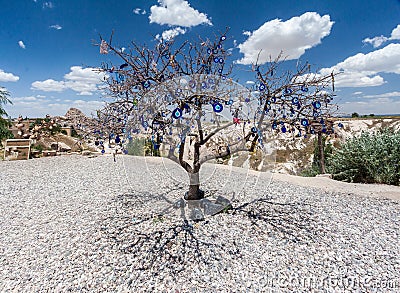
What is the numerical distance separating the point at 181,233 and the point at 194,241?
26 cm

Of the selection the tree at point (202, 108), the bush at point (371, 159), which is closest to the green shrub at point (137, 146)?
the tree at point (202, 108)

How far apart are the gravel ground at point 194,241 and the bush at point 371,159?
172 centimetres

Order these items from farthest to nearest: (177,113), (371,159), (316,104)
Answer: (371,159)
(316,104)
(177,113)

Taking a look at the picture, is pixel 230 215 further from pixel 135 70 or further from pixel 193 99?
pixel 135 70

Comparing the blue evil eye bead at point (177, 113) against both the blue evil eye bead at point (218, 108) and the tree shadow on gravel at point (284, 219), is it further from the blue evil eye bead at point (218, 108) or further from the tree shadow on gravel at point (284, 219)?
the tree shadow on gravel at point (284, 219)

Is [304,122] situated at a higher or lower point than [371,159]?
higher

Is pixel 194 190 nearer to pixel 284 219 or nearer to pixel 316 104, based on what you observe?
pixel 284 219

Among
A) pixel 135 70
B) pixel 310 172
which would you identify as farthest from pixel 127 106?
pixel 310 172

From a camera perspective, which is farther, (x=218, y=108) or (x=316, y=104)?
(x=316, y=104)

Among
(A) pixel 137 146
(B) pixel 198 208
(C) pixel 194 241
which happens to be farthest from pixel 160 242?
(A) pixel 137 146

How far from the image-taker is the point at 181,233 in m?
3.39

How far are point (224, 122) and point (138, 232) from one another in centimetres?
195

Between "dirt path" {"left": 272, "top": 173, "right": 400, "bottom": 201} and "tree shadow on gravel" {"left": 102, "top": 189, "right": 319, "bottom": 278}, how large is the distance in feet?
6.47

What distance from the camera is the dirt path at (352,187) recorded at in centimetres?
548
